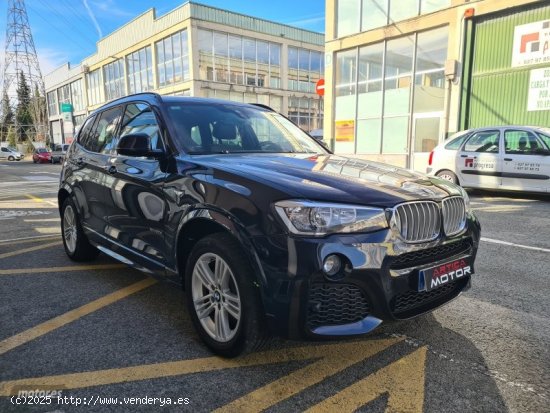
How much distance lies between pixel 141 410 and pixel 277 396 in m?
0.69

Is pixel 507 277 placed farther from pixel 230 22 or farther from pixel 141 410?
pixel 230 22

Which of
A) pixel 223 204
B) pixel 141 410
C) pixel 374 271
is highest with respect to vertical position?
pixel 223 204

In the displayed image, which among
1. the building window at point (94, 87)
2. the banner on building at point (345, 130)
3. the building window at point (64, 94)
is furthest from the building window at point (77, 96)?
the banner on building at point (345, 130)

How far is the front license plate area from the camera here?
91.7 inches

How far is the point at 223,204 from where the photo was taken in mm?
2416

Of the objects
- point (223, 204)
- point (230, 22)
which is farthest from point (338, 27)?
point (223, 204)

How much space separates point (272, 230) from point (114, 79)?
140 feet

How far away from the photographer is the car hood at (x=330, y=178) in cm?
226

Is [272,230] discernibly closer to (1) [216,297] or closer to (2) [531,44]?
(1) [216,297]

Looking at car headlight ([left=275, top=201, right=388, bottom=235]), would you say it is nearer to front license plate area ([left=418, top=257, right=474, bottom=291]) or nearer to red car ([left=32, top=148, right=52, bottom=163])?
front license plate area ([left=418, top=257, right=474, bottom=291])

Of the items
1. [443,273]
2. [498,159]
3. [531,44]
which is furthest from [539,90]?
[443,273]

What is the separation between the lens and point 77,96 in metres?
49.5

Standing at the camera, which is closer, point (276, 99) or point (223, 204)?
point (223, 204)

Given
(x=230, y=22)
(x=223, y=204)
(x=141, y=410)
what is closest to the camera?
(x=141, y=410)
